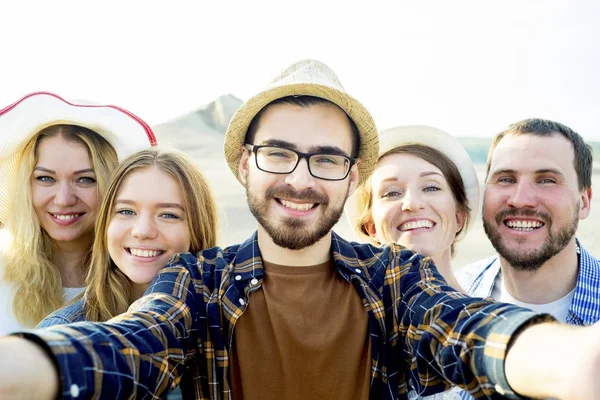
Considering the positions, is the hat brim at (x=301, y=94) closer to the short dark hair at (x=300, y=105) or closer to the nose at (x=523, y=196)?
the short dark hair at (x=300, y=105)

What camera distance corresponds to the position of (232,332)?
244cm

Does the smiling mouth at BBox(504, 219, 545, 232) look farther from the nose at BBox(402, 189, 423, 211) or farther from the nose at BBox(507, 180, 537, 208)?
the nose at BBox(402, 189, 423, 211)

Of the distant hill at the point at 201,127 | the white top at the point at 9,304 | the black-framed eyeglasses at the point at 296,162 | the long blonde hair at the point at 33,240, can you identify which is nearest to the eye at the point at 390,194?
the black-framed eyeglasses at the point at 296,162

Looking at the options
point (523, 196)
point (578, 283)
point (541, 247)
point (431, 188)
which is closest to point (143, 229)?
point (431, 188)

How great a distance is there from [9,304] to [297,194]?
2114mm

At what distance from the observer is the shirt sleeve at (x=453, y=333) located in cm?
173

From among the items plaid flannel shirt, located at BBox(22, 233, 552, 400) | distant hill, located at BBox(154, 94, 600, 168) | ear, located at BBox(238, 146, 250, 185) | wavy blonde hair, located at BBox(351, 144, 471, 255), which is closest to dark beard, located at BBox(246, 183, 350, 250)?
plaid flannel shirt, located at BBox(22, 233, 552, 400)

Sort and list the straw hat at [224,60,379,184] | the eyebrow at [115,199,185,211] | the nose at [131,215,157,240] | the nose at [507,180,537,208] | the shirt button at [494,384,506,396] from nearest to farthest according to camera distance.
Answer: the shirt button at [494,384,506,396] → the straw hat at [224,60,379,184] → the nose at [131,215,157,240] → the eyebrow at [115,199,185,211] → the nose at [507,180,537,208]

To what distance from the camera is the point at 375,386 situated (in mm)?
2451

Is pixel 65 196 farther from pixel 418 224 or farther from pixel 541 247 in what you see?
pixel 541 247

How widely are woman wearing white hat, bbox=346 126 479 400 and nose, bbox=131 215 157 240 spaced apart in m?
1.39

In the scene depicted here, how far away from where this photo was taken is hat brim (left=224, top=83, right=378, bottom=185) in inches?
106

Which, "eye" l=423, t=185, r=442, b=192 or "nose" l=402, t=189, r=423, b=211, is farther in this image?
"eye" l=423, t=185, r=442, b=192

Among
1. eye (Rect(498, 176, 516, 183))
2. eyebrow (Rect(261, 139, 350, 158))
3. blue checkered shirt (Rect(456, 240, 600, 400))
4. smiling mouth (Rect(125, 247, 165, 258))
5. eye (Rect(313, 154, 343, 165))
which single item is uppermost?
eyebrow (Rect(261, 139, 350, 158))
